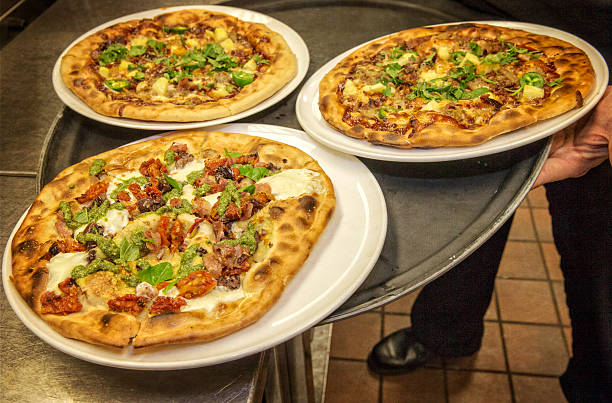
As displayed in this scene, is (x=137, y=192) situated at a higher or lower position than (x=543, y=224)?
higher

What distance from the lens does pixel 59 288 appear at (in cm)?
174

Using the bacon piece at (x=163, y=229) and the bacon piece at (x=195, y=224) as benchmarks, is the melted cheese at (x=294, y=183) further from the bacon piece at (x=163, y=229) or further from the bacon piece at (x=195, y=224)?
the bacon piece at (x=163, y=229)

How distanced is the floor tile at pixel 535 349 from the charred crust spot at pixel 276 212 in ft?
8.22

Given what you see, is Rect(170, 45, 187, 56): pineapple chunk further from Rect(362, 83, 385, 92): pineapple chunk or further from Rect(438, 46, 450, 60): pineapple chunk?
Rect(438, 46, 450, 60): pineapple chunk

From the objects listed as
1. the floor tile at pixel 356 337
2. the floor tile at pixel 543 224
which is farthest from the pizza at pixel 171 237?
the floor tile at pixel 543 224

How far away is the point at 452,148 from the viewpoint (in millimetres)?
2109

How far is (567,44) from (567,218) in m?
0.90

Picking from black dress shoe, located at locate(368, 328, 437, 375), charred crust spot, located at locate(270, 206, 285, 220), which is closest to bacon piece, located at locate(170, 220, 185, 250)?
charred crust spot, located at locate(270, 206, 285, 220)

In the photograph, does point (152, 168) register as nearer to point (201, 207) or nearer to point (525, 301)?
point (201, 207)

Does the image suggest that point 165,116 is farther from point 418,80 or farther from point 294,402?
point 294,402

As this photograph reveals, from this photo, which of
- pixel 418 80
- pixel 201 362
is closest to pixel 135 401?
pixel 201 362

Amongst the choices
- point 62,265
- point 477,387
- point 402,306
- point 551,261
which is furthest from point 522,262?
point 62,265

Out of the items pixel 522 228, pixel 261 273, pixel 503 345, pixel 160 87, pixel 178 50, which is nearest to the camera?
pixel 261 273

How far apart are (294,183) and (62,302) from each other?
3.08 ft
